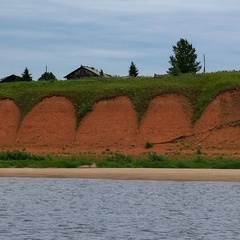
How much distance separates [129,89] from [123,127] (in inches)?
286

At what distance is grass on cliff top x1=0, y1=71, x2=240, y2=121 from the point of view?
69.0 meters

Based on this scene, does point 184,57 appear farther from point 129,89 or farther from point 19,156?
point 19,156

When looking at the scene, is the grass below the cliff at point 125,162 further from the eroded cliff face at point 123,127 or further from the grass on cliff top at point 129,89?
the grass on cliff top at point 129,89

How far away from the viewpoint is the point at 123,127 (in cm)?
6500

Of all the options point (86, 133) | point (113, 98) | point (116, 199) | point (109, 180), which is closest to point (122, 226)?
point (116, 199)

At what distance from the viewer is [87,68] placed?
102750 mm

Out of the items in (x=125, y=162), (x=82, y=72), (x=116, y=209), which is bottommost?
(x=116, y=209)

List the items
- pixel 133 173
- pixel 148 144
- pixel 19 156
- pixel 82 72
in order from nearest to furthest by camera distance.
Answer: pixel 133 173 < pixel 19 156 < pixel 148 144 < pixel 82 72

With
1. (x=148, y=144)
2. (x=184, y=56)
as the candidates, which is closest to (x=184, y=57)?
(x=184, y=56)

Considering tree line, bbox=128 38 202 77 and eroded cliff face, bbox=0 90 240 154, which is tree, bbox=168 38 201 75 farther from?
eroded cliff face, bbox=0 90 240 154

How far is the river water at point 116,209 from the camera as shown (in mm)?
27266

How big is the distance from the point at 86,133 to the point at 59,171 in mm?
19808

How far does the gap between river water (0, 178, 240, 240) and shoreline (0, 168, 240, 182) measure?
78 cm

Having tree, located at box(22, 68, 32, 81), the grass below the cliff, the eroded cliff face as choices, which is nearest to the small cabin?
tree, located at box(22, 68, 32, 81)
